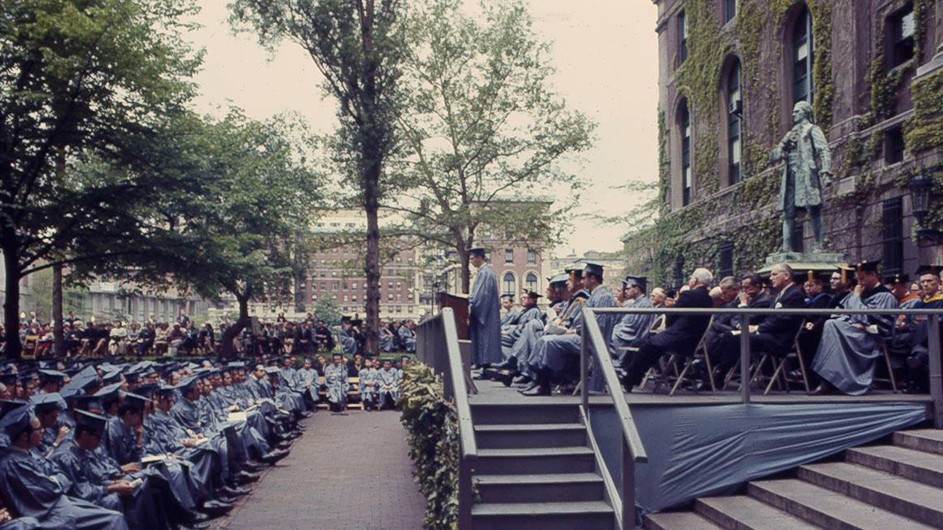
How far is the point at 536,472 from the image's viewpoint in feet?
28.0

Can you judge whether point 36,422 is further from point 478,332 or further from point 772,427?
point 772,427

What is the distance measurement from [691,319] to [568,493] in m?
2.49

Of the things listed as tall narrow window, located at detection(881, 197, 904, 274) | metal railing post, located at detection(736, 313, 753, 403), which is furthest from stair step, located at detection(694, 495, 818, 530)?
tall narrow window, located at detection(881, 197, 904, 274)

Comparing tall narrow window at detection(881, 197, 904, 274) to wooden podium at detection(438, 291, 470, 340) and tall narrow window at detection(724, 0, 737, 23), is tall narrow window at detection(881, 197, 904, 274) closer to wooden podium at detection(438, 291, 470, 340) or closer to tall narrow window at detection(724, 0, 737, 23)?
tall narrow window at detection(724, 0, 737, 23)

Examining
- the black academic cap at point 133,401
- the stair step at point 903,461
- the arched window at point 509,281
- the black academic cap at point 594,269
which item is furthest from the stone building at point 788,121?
the arched window at point 509,281

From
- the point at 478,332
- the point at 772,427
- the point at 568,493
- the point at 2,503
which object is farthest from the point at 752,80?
the point at 2,503

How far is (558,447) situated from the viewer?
8.84 m

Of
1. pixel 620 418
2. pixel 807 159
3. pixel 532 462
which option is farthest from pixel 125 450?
pixel 807 159

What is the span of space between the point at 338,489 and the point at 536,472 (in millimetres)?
6221

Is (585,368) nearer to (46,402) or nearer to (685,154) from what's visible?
(46,402)

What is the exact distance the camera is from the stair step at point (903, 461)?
782 centimetres

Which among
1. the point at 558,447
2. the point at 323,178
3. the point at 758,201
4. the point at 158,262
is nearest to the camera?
the point at 558,447

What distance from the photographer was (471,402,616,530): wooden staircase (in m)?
7.88

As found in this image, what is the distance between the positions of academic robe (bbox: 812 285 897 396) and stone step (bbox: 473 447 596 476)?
9.62ft
